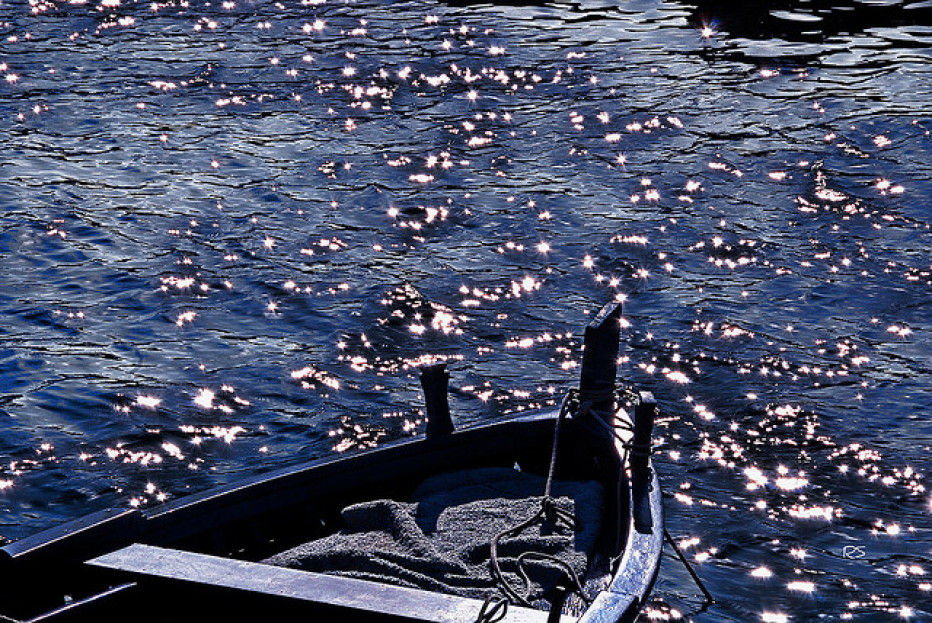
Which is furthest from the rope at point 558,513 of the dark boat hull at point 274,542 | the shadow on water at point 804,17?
the shadow on water at point 804,17

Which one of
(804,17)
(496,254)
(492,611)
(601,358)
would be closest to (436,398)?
(601,358)

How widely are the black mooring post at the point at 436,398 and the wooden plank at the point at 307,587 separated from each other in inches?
101

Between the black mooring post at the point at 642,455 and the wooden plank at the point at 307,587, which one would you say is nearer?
the wooden plank at the point at 307,587

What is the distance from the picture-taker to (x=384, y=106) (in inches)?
856

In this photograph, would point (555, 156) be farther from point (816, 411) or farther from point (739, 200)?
point (816, 411)

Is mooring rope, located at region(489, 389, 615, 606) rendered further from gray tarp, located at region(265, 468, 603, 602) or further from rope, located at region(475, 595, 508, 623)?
rope, located at region(475, 595, 508, 623)

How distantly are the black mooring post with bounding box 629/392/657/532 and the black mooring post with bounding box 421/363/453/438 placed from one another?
58.8 inches

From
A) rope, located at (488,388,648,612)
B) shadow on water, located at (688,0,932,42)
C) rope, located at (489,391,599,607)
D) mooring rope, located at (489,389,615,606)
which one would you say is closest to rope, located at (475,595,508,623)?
rope, located at (488,388,648,612)

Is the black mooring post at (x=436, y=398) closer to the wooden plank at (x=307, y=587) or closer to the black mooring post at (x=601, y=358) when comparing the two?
the black mooring post at (x=601, y=358)

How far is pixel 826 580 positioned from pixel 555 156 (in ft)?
35.6

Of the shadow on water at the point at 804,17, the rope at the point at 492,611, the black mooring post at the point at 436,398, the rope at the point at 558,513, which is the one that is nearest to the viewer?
the rope at the point at 492,611

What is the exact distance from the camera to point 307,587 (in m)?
6.58

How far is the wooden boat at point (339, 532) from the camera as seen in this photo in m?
6.59

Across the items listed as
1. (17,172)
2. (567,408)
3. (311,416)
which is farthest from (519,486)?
(17,172)
